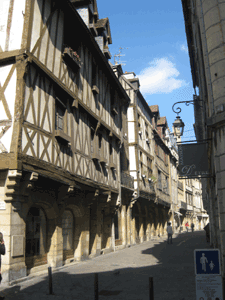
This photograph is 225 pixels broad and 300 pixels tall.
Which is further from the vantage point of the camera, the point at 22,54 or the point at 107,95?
the point at 107,95

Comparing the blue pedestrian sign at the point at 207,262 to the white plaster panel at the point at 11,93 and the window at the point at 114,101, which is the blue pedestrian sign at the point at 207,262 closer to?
the white plaster panel at the point at 11,93

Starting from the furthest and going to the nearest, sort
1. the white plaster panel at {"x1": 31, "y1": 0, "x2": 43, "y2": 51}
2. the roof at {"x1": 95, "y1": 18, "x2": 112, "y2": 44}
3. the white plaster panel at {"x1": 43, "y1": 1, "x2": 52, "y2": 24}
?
the roof at {"x1": 95, "y1": 18, "x2": 112, "y2": 44} < the white plaster panel at {"x1": 43, "y1": 1, "x2": 52, "y2": 24} < the white plaster panel at {"x1": 31, "y1": 0, "x2": 43, "y2": 51}

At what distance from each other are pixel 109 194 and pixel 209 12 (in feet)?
32.9

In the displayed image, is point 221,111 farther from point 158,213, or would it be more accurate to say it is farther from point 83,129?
point 158,213

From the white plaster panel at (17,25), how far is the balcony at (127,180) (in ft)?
37.3

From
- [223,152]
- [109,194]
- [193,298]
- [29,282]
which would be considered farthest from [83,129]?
[193,298]

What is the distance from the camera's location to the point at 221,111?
7004 millimetres

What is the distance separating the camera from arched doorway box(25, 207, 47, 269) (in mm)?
9930

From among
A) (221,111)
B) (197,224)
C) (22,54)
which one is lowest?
(197,224)

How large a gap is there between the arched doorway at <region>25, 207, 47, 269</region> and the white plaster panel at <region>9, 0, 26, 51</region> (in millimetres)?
5239

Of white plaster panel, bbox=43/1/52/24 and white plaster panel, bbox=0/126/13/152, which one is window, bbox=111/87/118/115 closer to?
white plaster panel, bbox=43/1/52/24

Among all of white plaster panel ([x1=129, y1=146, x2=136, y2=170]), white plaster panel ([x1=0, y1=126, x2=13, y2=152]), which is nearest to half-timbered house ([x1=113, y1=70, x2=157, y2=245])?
white plaster panel ([x1=129, y1=146, x2=136, y2=170])

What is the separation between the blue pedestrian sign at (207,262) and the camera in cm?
485

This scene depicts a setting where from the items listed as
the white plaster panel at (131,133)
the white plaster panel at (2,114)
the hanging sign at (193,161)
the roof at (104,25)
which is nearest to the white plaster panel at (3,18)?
the white plaster panel at (2,114)
